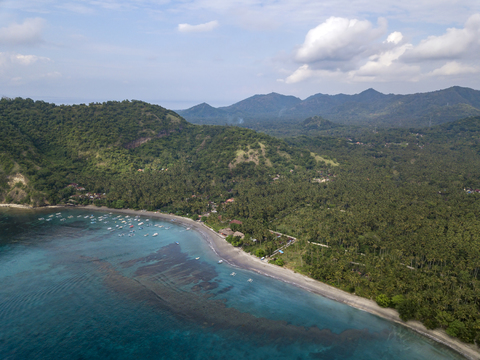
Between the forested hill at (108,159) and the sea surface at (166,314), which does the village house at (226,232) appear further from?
the forested hill at (108,159)

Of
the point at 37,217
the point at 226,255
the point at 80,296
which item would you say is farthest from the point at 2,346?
the point at 37,217

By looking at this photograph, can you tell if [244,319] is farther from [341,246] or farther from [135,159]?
[135,159]

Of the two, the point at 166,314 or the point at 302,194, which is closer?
the point at 166,314

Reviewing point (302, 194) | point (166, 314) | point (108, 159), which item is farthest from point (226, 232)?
point (108, 159)

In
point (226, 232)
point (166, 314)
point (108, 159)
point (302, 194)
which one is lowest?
point (166, 314)

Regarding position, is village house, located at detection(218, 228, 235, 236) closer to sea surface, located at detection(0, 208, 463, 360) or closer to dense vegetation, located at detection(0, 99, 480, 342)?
dense vegetation, located at detection(0, 99, 480, 342)

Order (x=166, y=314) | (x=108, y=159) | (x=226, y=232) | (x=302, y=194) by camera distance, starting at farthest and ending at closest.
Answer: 1. (x=108, y=159)
2. (x=302, y=194)
3. (x=226, y=232)
4. (x=166, y=314)

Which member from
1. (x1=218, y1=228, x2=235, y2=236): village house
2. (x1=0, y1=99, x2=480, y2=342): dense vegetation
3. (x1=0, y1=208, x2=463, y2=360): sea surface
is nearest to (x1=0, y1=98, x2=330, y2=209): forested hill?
(x1=0, y1=99, x2=480, y2=342): dense vegetation

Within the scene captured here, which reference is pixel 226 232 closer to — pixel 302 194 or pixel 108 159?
pixel 302 194
